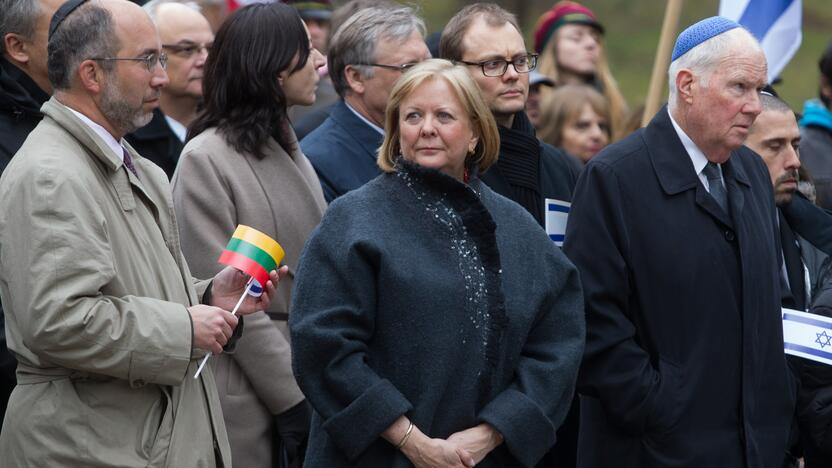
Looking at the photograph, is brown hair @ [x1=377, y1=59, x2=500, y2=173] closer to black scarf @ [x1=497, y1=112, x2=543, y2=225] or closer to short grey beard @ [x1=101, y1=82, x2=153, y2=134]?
short grey beard @ [x1=101, y1=82, x2=153, y2=134]

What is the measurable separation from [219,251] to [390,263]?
992mm

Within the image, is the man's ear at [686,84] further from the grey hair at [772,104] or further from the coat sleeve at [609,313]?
the grey hair at [772,104]

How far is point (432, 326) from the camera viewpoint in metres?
4.08

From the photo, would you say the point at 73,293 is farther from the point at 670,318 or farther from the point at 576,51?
the point at 576,51

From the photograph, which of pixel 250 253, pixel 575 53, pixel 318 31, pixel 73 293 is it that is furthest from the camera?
pixel 575 53

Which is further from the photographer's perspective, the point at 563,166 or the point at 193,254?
the point at 563,166

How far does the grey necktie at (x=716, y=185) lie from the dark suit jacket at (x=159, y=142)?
268cm

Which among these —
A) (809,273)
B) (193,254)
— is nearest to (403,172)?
(193,254)

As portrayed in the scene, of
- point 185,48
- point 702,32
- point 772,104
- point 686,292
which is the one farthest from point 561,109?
point 686,292

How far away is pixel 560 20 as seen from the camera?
978cm

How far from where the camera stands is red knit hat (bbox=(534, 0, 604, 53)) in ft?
31.9

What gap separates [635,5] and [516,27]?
18.9 meters

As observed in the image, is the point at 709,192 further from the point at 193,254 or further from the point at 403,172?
the point at 193,254

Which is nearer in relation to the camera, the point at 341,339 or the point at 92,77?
the point at 341,339
